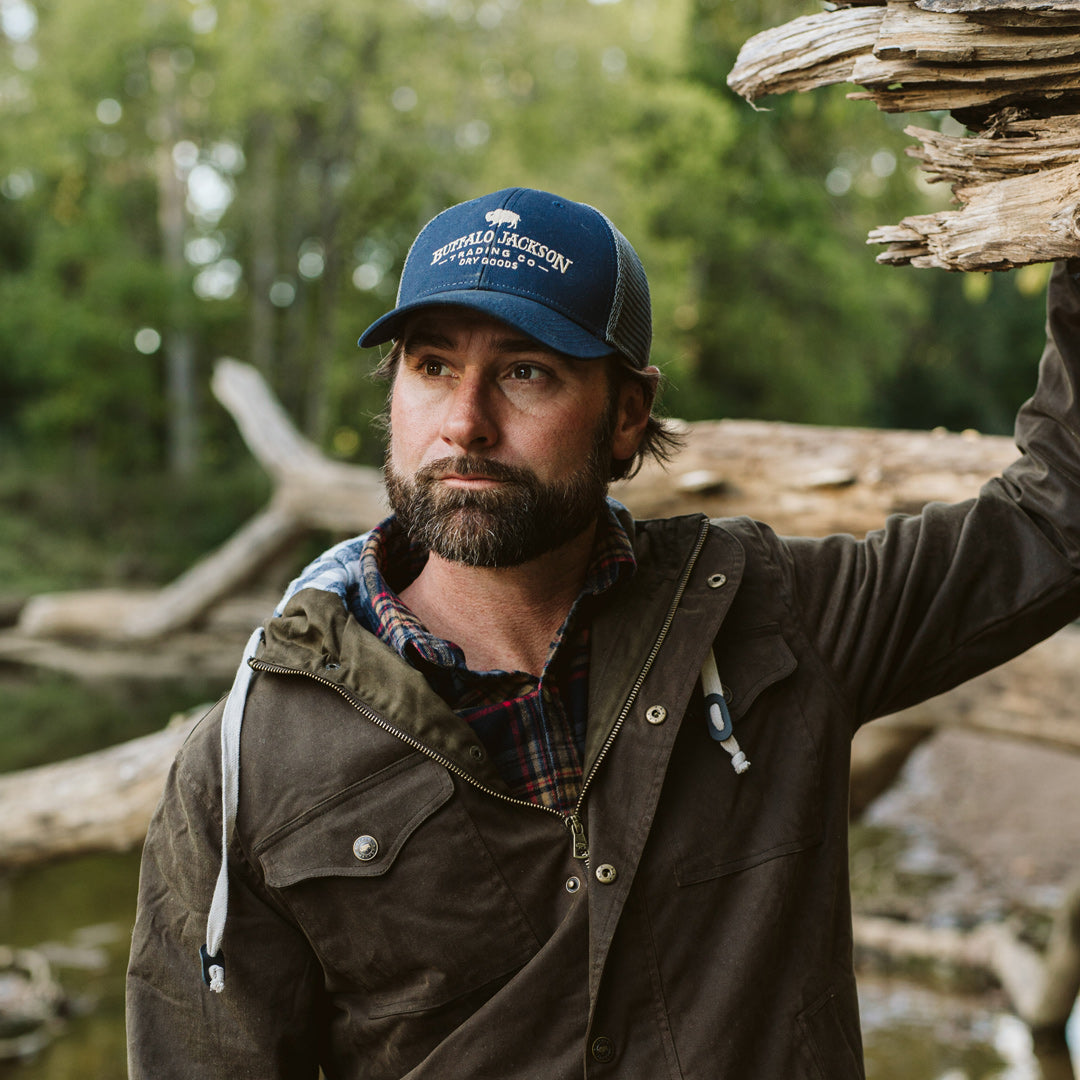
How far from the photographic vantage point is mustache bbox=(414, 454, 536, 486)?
190cm

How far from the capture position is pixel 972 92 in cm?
171

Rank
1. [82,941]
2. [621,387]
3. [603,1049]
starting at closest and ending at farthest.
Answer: [603,1049] < [621,387] < [82,941]

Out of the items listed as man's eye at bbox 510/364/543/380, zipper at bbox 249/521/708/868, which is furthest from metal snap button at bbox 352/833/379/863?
man's eye at bbox 510/364/543/380

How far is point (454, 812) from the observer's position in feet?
5.67

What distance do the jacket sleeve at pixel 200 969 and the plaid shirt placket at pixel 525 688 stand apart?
357 mm

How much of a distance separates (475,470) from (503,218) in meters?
0.43

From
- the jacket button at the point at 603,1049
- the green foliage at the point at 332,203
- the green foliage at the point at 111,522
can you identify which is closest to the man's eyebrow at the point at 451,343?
the jacket button at the point at 603,1049

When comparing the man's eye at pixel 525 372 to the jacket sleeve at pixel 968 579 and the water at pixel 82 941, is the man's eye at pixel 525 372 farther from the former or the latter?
the water at pixel 82 941

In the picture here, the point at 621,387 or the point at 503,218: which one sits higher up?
the point at 503,218

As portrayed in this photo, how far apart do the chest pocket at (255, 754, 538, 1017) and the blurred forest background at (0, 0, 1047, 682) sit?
15.0m

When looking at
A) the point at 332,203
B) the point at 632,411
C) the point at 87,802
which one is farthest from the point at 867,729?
the point at 332,203

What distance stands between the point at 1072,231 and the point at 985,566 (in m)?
0.63

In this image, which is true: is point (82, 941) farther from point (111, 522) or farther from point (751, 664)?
point (111, 522)

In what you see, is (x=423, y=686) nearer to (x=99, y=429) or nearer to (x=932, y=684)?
(x=932, y=684)
